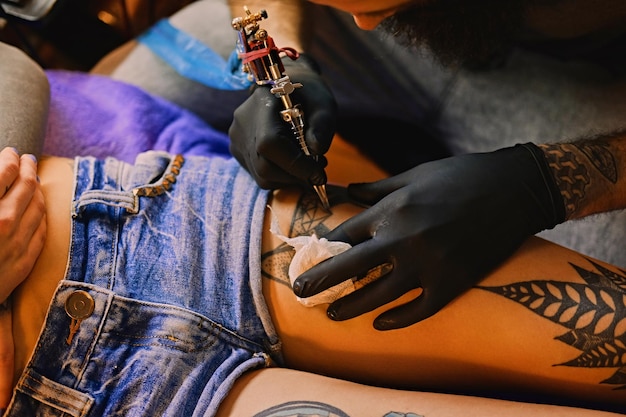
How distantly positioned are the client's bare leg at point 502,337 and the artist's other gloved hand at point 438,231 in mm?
30

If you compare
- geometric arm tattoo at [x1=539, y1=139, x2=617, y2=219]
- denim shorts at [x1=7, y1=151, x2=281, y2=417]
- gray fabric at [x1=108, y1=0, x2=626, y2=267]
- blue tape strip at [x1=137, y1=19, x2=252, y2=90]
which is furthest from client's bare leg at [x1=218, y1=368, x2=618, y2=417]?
blue tape strip at [x1=137, y1=19, x2=252, y2=90]

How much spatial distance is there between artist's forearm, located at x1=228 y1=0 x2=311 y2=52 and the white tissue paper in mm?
533

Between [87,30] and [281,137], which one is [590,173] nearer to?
[281,137]

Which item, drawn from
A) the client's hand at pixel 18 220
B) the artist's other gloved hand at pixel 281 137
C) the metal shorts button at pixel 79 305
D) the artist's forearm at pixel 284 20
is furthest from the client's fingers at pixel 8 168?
the artist's forearm at pixel 284 20

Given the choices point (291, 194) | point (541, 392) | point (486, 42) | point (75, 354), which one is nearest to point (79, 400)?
point (75, 354)

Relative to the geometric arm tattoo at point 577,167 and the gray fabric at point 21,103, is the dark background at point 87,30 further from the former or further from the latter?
the geometric arm tattoo at point 577,167

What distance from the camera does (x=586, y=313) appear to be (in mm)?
791

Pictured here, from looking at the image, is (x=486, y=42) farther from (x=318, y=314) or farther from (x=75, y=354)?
(x=75, y=354)

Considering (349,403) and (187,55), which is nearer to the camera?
(349,403)

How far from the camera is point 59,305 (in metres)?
0.74

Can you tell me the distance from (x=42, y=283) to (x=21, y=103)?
32 centimetres

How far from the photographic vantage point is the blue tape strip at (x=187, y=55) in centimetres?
138

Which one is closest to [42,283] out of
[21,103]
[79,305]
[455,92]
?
[79,305]

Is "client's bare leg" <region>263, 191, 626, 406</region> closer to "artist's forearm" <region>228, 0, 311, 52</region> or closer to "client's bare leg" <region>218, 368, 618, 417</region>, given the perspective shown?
"client's bare leg" <region>218, 368, 618, 417</region>
